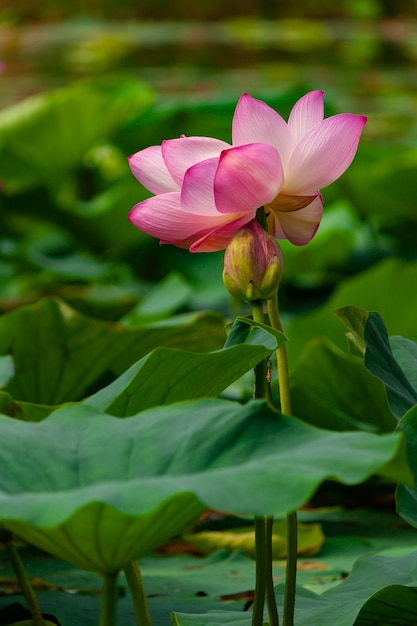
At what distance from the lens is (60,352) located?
0.97 metres

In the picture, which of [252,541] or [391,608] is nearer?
[391,608]

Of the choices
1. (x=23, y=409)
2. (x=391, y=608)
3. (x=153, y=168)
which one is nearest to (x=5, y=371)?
(x=23, y=409)

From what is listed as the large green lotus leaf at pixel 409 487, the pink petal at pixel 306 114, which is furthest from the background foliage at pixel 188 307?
the pink petal at pixel 306 114

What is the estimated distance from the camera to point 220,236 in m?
0.59

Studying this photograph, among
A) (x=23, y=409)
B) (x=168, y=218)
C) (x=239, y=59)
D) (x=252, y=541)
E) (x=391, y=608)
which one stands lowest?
(x=252, y=541)

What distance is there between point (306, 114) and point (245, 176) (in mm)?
61

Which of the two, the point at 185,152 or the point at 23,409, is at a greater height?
the point at 185,152

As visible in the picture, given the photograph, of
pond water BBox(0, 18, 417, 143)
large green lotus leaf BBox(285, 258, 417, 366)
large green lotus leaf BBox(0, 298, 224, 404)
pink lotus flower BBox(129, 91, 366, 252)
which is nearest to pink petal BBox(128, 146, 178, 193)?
pink lotus flower BBox(129, 91, 366, 252)

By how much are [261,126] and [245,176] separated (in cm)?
3

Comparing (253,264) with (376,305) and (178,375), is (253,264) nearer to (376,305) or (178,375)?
(178,375)

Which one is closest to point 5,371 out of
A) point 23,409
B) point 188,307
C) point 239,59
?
point 23,409

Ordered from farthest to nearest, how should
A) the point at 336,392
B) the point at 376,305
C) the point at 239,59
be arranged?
1. the point at 239,59
2. the point at 376,305
3. the point at 336,392

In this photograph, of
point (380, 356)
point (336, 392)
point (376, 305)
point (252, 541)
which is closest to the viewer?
point (380, 356)

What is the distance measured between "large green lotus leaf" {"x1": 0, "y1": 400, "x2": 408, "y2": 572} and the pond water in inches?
99.8
